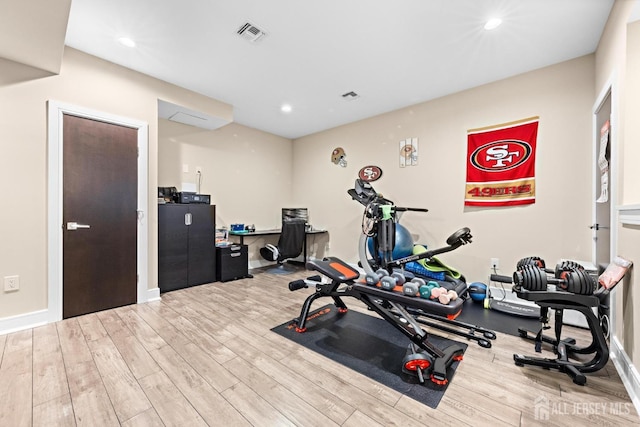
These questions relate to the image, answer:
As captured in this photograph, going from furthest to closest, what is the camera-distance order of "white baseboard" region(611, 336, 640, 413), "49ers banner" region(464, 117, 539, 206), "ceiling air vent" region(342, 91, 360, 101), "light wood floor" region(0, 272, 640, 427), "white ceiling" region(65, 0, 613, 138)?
"ceiling air vent" region(342, 91, 360, 101) < "49ers banner" region(464, 117, 539, 206) < "white ceiling" region(65, 0, 613, 138) < "white baseboard" region(611, 336, 640, 413) < "light wood floor" region(0, 272, 640, 427)

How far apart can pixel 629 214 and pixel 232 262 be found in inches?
168

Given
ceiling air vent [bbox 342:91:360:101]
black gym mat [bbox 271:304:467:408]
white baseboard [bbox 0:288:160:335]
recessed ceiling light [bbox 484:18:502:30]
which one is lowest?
black gym mat [bbox 271:304:467:408]

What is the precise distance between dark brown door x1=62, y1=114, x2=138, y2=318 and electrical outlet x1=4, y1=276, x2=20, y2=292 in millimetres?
319

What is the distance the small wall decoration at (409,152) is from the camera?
397 centimetres

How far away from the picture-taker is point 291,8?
207 centimetres

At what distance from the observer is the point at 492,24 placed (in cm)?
226

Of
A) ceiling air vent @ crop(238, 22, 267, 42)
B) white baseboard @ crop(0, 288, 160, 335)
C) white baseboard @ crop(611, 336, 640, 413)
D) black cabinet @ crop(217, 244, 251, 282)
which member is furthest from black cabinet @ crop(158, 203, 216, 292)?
white baseboard @ crop(611, 336, 640, 413)

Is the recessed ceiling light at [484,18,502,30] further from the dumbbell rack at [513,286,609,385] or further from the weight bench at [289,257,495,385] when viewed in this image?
the weight bench at [289,257,495,385]

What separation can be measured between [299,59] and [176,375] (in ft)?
10.1

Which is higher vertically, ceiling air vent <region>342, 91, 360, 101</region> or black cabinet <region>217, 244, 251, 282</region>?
ceiling air vent <region>342, 91, 360, 101</region>

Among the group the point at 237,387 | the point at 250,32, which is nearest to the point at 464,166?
the point at 250,32

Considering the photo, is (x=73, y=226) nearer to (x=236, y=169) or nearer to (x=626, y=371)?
(x=236, y=169)

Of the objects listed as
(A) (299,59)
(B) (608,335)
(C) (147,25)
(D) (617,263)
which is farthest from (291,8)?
(B) (608,335)

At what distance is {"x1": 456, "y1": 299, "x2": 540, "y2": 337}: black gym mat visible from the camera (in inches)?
97.8
